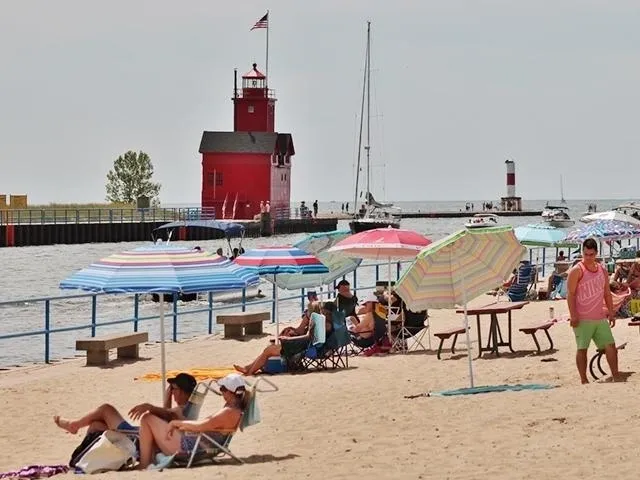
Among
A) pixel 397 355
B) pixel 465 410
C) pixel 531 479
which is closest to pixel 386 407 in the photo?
pixel 465 410

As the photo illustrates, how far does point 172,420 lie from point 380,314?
28.4 feet

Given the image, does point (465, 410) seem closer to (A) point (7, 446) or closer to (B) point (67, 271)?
(A) point (7, 446)

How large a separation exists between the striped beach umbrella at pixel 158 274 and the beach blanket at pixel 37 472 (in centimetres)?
161

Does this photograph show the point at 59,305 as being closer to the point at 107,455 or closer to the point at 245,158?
the point at 107,455

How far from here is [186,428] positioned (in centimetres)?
1093

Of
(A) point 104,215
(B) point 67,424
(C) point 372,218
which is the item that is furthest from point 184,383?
(C) point 372,218

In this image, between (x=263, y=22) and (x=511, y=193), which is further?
(x=511, y=193)

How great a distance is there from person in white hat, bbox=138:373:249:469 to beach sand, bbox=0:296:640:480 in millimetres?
267

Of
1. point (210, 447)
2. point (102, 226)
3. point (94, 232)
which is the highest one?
point (210, 447)

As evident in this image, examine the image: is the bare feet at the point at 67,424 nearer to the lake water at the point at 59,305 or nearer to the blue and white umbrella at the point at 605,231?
the lake water at the point at 59,305

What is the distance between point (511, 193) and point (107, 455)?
162m

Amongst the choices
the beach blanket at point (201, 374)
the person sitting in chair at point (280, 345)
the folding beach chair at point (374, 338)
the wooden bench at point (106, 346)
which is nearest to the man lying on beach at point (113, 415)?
the beach blanket at point (201, 374)

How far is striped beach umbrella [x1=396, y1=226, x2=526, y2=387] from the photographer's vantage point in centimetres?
1579

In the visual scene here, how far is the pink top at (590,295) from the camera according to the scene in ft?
44.4
